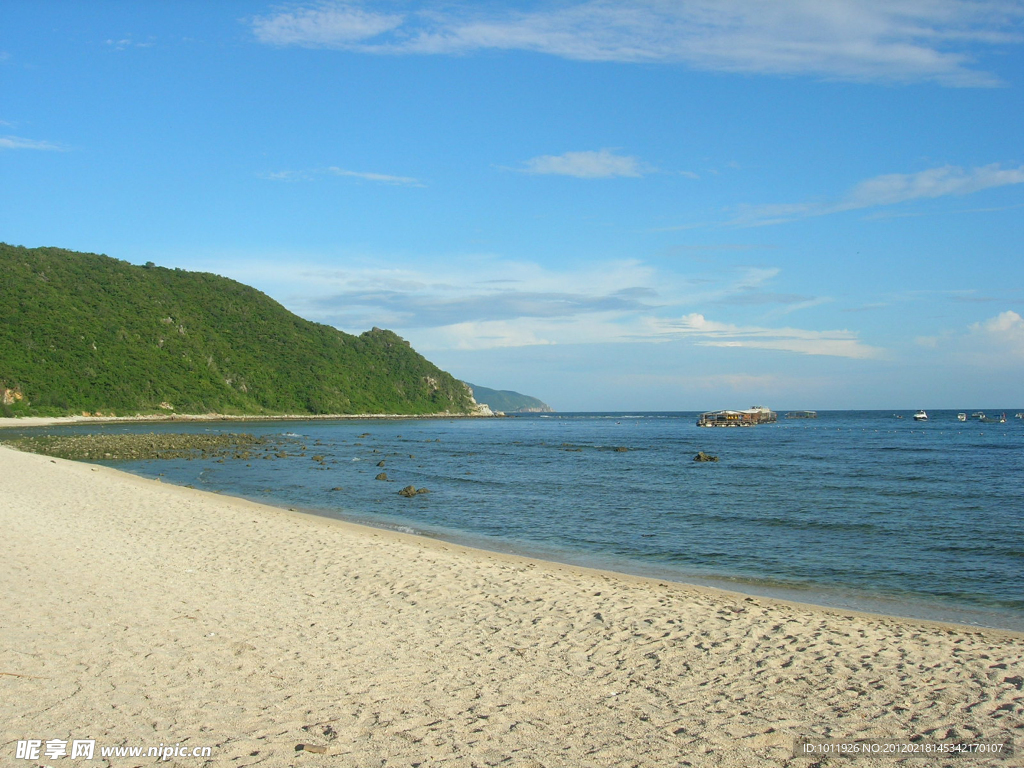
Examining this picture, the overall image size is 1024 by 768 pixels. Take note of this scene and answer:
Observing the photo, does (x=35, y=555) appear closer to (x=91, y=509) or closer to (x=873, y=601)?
(x=91, y=509)

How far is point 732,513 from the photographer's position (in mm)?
21516

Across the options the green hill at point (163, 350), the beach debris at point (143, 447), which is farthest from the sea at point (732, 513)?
the green hill at point (163, 350)

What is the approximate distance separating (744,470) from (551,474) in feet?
34.7

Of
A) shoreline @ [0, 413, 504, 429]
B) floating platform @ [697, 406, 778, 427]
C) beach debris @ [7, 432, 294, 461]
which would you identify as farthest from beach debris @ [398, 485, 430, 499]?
floating platform @ [697, 406, 778, 427]

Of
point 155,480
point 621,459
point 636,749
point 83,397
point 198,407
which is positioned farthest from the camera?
point 198,407

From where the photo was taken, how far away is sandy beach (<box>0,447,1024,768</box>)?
5.32 metres

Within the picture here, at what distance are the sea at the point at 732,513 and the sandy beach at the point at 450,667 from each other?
2.33 m

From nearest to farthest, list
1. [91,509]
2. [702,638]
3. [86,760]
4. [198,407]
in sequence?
[86,760] < [702,638] < [91,509] < [198,407]

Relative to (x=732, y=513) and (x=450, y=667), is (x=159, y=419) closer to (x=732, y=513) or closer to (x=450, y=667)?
(x=732, y=513)

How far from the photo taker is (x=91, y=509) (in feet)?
56.8

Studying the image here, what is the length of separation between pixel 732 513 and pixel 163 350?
4265 inches

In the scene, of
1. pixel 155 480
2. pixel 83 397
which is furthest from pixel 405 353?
pixel 155 480

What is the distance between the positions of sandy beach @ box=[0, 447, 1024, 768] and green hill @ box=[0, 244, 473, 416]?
272 ft

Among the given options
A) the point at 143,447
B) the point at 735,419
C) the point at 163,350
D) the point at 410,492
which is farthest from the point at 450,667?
the point at 163,350
